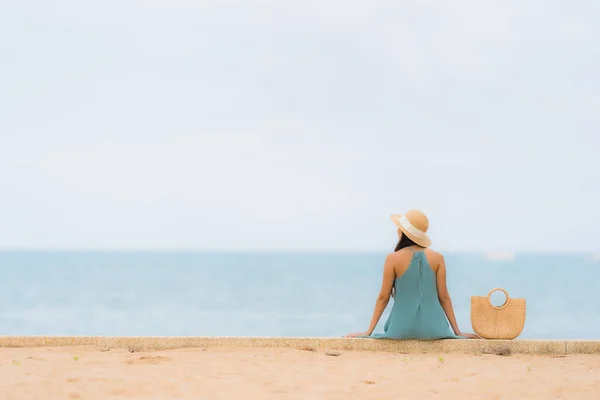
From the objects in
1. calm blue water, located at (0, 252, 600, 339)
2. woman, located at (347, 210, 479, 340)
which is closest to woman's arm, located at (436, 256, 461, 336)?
woman, located at (347, 210, 479, 340)

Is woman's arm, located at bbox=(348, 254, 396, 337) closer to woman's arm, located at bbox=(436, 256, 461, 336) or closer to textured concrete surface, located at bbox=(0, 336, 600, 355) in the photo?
textured concrete surface, located at bbox=(0, 336, 600, 355)

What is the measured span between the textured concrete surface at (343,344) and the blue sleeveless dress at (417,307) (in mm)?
88

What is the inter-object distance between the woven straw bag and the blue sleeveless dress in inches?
11.8

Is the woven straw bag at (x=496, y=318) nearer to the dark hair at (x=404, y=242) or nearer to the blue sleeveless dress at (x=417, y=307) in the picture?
the blue sleeveless dress at (x=417, y=307)

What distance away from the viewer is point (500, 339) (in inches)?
298

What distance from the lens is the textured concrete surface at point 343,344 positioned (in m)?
7.48

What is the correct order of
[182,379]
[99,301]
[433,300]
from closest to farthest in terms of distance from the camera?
[182,379], [433,300], [99,301]

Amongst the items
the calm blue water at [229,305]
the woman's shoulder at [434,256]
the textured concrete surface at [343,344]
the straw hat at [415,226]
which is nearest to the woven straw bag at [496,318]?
the textured concrete surface at [343,344]

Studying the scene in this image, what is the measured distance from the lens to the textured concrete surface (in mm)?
7480

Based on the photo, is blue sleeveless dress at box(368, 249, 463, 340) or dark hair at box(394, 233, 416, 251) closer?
blue sleeveless dress at box(368, 249, 463, 340)

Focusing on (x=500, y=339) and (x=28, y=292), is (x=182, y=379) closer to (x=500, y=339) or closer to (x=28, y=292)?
(x=500, y=339)

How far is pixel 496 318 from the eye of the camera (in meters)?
7.59

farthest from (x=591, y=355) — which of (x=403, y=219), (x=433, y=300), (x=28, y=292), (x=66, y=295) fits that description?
(x=28, y=292)

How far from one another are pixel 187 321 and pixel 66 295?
13.2 m
